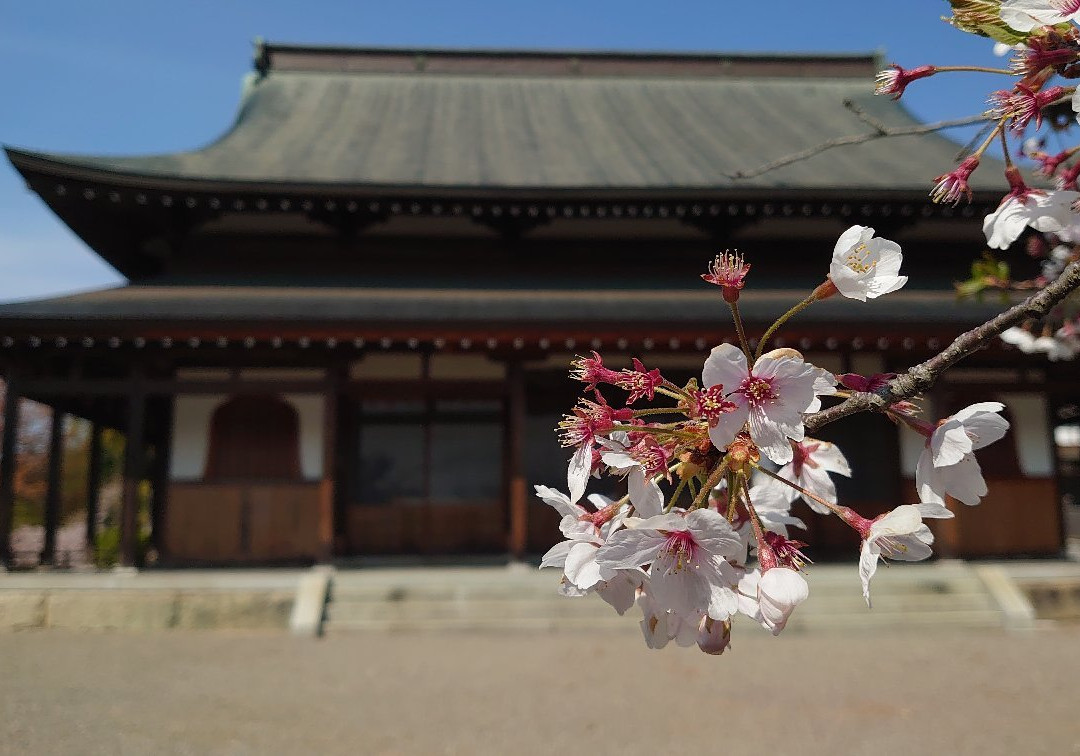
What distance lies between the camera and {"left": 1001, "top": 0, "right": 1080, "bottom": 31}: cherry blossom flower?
3.07 feet

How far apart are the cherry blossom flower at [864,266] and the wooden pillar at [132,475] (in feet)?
27.8

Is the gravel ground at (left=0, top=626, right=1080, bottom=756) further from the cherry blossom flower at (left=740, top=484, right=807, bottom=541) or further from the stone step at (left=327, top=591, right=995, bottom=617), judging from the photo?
the cherry blossom flower at (left=740, top=484, right=807, bottom=541)

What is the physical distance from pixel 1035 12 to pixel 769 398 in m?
0.68

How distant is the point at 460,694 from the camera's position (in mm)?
5055

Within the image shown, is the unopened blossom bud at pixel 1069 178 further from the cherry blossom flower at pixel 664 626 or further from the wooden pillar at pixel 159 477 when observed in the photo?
the wooden pillar at pixel 159 477

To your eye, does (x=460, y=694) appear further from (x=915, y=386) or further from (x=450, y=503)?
(x=915, y=386)

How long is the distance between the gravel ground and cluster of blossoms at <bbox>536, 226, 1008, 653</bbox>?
3.69 meters

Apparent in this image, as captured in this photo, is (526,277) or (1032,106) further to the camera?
(526,277)

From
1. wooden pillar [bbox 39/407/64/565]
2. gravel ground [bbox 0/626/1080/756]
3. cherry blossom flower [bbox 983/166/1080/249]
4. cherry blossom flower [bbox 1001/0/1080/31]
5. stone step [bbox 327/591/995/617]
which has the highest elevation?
cherry blossom flower [bbox 1001/0/1080/31]

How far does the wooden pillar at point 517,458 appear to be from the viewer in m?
8.02

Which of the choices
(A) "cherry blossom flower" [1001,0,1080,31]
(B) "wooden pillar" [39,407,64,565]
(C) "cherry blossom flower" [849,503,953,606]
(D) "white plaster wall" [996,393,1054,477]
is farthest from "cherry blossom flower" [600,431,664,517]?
(D) "white plaster wall" [996,393,1054,477]

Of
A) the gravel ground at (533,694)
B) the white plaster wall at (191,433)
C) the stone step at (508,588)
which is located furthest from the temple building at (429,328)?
the gravel ground at (533,694)

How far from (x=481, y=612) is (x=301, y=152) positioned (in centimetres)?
735

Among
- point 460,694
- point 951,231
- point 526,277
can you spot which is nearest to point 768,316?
point 526,277
